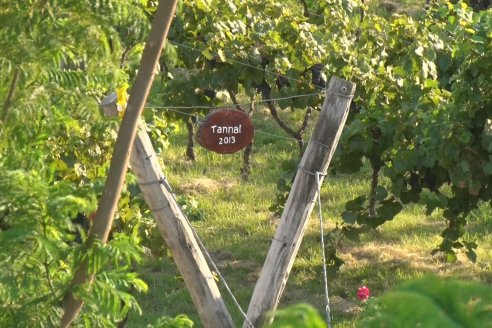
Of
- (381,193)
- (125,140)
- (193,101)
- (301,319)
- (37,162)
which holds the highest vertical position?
(301,319)

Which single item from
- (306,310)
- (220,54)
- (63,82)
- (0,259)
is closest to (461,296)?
(306,310)

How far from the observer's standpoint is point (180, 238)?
15.0 ft

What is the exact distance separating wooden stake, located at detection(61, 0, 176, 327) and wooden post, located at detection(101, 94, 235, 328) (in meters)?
1.62

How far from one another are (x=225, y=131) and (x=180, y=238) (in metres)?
0.92

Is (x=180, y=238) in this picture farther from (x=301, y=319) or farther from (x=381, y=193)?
(x=301, y=319)

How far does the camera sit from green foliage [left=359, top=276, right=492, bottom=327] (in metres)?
1.07

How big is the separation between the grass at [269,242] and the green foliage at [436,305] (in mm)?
6018

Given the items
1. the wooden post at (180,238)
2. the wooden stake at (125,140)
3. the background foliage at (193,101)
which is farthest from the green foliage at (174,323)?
the wooden post at (180,238)

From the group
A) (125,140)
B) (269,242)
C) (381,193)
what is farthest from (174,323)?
(269,242)

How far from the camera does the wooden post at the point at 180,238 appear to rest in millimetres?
4477

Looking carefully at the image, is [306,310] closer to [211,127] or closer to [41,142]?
[41,142]

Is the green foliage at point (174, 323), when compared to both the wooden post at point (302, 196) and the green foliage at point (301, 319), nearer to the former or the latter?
the wooden post at point (302, 196)

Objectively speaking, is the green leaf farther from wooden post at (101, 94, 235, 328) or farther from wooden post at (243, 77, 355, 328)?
wooden post at (101, 94, 235, 328)

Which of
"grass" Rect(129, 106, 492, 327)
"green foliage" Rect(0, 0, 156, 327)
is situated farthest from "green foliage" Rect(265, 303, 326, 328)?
"grass" Rect(129, 106, 492, 327)
